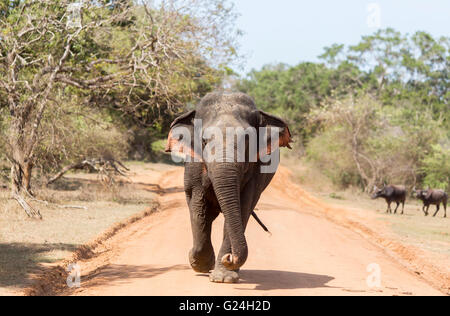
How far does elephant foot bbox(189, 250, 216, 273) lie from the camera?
29.6ft

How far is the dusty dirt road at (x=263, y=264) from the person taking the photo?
830 centimetres

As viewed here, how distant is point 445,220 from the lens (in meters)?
22.9

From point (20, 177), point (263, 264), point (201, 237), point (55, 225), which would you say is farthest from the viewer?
point (20, 177)

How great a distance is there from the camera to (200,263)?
9062 mm

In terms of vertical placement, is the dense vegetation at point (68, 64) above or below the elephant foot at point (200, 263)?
above

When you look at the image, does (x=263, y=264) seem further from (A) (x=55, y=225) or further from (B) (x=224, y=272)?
(A) (x=55, y=225)

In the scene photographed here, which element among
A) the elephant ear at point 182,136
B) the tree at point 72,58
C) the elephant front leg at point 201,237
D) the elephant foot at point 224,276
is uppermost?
the tree at point 72,58

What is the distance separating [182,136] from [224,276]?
6.81 ft

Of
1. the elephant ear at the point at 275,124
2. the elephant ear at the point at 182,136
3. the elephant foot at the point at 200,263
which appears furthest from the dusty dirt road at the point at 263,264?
the elephant ear at the point at 275,124

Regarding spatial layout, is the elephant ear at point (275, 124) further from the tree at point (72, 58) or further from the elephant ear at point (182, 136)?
the tree at point (72, 58)

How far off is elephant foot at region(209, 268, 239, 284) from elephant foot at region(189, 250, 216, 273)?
508mm

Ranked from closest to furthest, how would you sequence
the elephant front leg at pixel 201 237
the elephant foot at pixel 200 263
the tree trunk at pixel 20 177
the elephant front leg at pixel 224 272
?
1. the elephant front leg at pixel 224 272
2. the elephant front leg at pixel 201 237
3. the elephant foot at pixel 200 263
4. the tree trunk at pixel 20 177

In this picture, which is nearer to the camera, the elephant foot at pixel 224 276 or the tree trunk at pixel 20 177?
the elephant foot at pixel 224 276

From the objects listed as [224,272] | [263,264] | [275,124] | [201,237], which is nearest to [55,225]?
[263,264]
